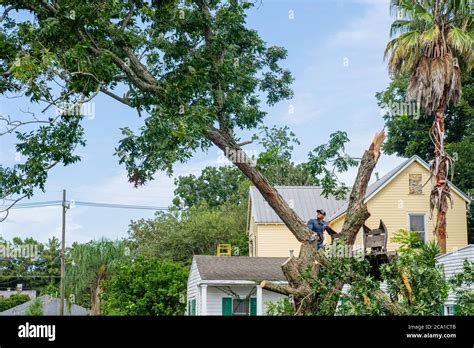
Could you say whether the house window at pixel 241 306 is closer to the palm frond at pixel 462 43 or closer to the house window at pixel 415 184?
the house window at pixel 415 184

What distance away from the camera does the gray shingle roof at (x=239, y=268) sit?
21281 mm

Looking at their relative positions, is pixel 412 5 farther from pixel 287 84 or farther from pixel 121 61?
pixel 121 61

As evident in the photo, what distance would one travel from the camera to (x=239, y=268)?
2211 cm

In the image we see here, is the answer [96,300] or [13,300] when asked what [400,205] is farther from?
[13,300]

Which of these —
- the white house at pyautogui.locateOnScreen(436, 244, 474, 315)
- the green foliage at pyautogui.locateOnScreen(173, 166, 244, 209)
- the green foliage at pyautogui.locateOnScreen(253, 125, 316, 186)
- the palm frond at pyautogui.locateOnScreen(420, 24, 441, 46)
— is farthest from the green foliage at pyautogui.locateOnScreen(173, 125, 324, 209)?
the white house at pyautogui.locateOnScreen(436, 244, 474, 315)

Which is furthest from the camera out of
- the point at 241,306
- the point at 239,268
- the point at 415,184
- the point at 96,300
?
the point at 96,300

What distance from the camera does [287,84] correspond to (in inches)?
609

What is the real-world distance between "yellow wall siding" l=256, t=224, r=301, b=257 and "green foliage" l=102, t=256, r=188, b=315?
163 inches

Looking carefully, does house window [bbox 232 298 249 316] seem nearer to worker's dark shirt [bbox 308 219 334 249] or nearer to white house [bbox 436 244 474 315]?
white house [bbox 436 244 474 315]

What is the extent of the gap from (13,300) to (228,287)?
13413 millimetres

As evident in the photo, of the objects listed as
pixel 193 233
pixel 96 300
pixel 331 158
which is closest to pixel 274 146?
pixel 331 158

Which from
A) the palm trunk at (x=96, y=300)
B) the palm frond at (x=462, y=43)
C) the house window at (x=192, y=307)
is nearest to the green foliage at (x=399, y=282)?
the palm frond at (x=462, y=43)

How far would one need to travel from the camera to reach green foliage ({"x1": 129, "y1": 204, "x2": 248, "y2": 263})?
30.0m
